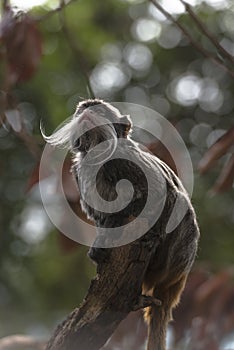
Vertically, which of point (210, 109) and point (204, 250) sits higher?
point (210, 109)

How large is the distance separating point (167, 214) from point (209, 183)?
7.36ft

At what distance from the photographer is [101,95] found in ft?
13.7

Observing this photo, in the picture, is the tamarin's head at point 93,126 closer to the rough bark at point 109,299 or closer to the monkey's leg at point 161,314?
the rough bark at point 109,299

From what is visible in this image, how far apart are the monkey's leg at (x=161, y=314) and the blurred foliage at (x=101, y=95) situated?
181 cm

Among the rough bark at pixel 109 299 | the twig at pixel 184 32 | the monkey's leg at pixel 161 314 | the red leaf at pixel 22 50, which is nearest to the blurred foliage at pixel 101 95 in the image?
the red leaf at pixel 22 50

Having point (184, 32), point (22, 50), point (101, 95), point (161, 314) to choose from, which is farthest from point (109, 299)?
point (101, 95)

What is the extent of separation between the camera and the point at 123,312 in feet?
6.55

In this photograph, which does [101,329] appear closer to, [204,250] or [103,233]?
[103,233]

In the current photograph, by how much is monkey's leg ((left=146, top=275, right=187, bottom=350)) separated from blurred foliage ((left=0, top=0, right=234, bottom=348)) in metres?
1.81

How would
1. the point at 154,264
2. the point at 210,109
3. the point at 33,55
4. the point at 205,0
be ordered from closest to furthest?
1. the point at 154,264
2. the point at 33,55
3. the point at 205,0
4. the point at 210,109

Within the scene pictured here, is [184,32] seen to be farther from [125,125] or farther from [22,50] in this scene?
[22,50]

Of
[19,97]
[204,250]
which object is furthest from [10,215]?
[204,250]

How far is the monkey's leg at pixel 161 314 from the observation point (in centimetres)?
236

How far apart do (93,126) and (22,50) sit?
0.60 metres
